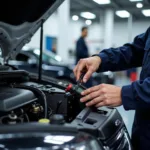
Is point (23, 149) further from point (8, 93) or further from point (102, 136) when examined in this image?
point (8, 93)

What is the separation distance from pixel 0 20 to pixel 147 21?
15361 millimetres

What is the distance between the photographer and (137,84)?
127 centimetres

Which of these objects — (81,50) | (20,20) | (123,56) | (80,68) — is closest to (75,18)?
(81,50)

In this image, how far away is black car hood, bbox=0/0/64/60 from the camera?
1871 millimetres

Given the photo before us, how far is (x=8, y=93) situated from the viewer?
1.41 meters

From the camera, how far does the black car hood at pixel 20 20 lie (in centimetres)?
187

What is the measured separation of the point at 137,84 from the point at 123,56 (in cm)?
47

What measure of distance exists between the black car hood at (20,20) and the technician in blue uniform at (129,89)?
1.79 ft

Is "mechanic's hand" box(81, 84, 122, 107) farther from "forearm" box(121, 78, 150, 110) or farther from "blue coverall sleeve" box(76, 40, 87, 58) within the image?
"blue coverall sleeve" box(76, 40, 87, 58)

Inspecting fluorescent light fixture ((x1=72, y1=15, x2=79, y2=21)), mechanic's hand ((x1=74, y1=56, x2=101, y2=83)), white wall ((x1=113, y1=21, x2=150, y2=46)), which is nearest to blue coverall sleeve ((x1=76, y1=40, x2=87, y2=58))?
mechanic's hand ((x1=74, y1=56, x2=101, y2=83))

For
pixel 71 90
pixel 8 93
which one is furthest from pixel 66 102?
pixel 8 93

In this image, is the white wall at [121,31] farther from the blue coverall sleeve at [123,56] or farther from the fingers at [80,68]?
the fingers at [80,68]

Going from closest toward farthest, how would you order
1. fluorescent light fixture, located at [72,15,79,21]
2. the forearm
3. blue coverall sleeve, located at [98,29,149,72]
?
1. the forearm
2. blue coverall sleeve, located at [98,29,149,72]
3. fluorescent light fixture, located at [72,15,79,21]

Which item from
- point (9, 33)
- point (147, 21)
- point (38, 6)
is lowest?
point (9, 33)
